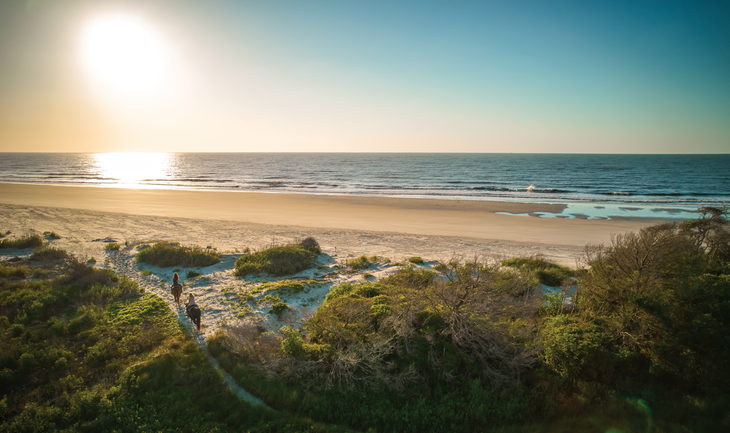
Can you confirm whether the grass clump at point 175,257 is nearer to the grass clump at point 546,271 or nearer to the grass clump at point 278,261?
the grass clump at point 278,261

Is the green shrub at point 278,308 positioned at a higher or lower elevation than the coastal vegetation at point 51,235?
lower

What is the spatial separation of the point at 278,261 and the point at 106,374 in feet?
23.1

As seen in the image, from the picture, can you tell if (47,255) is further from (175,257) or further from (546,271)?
(546,271)

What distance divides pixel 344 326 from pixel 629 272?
6.33 m

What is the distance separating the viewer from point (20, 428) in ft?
16.6

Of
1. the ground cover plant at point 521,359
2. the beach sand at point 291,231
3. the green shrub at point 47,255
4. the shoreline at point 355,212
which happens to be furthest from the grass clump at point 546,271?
the green shrub at point 47,255

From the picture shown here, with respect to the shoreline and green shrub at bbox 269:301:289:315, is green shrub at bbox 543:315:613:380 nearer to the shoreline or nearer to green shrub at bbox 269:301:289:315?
green shrub at bbox 269:301:289:315

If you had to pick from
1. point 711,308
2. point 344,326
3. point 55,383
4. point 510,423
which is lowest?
point 510,423

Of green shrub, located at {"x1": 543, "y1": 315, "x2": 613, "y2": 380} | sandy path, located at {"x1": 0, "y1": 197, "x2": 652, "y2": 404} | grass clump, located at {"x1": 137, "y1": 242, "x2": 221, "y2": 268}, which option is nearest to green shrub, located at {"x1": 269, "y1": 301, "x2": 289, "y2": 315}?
sandy path, located at {"x1": 0, "y1": 197, "x2": 652, "y2": 404}

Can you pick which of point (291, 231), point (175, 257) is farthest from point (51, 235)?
point (291, 231)

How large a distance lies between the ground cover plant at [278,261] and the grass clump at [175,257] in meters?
1.43

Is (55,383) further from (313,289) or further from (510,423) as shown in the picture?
(510,423)

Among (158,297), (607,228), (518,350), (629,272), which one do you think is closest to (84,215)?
(158,297)

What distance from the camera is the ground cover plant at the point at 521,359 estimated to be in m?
5.55
